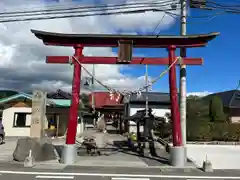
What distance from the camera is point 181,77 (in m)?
12.7

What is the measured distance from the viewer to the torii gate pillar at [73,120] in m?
10.5

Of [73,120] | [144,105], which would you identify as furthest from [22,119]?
[73,120]

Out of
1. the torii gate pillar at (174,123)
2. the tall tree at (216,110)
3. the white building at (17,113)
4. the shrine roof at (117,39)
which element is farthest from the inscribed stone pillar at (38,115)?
the tall tree at (216,110)

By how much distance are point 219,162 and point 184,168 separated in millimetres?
2814

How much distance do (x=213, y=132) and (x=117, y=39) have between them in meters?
12.9

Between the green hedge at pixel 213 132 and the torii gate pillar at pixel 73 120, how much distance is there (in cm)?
1189

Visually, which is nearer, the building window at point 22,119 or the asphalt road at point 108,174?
the asphalt road at point 108,174

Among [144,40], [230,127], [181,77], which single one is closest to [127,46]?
[144,40]

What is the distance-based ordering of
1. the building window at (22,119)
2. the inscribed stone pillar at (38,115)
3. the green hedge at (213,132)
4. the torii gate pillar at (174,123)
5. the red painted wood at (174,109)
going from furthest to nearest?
1. the building window at (22,119)
2. the green hedge at (213,132)
3. the inscribed stone pillar at (38,115)
4. the red painted wood at (174,109)
5. the torii gate pillar at (174,123)

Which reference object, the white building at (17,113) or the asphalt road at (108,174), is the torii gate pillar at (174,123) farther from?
the white building at (17,113)

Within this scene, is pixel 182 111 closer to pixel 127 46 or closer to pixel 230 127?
pixel 127 46

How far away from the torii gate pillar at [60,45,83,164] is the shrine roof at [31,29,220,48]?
1.48 feet

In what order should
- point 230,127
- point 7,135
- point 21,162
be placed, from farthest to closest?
point 7,135 → point 230,127 → point 21,162

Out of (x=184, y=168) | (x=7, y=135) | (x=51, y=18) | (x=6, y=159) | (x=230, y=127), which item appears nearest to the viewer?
(x=184, y=168)
